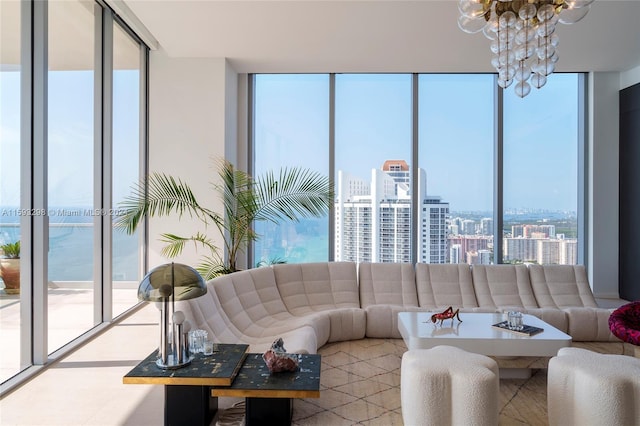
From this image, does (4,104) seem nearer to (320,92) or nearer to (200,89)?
(200,89)

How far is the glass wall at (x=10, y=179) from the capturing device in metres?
2.95

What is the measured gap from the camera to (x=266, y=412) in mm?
2369

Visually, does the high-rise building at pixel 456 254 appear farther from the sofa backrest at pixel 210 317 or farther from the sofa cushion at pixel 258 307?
the sofa backrest at pixel 210 317

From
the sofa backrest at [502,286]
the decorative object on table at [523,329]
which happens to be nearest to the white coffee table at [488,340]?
the decorative object on table at [523,329]

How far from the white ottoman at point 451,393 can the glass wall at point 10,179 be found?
2.91m

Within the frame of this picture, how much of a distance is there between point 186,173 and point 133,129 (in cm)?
84

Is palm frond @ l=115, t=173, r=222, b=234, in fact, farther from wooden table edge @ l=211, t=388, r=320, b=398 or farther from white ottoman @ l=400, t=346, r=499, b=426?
Result: white ottoman @ l=400, t=346, r=499, b=426

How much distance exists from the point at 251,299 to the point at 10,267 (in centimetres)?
189

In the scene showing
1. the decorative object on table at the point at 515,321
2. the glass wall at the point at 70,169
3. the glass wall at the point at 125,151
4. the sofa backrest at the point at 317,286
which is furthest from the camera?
the glass wall at the point at 125,151

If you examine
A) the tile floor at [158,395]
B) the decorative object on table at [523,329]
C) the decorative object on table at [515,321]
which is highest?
the decorative object on table at [515,321]

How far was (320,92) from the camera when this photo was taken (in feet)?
20.2

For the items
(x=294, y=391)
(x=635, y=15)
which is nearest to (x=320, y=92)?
(x=635, y=15)

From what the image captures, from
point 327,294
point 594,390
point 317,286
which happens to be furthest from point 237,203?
point 594,390

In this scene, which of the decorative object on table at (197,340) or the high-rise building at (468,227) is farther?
the high-rise building at (468,227)
